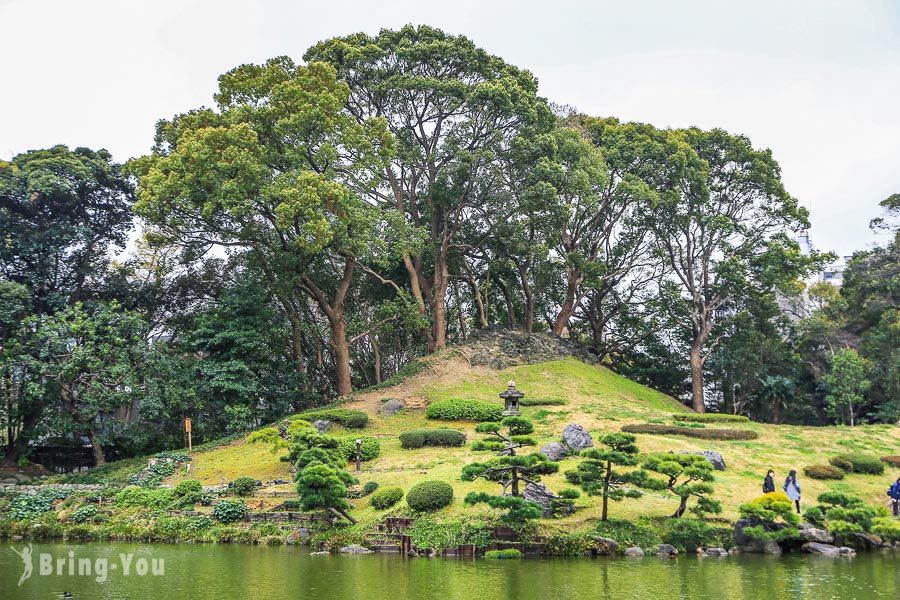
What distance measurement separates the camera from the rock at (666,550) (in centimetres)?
1864

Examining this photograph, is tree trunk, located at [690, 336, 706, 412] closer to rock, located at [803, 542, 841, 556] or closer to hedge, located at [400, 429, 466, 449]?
hedge, located at [400, 429, 466, 449]

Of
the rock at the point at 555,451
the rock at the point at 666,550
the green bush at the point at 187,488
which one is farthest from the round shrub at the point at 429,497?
the green bush at the point at 187,488

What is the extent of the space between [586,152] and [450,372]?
47.7ft

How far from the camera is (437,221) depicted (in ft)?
144

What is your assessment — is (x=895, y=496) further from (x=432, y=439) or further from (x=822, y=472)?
(x=432, y=439)

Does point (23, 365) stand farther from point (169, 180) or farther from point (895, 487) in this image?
point (895, 487)

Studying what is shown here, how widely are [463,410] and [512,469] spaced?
13.0 meters

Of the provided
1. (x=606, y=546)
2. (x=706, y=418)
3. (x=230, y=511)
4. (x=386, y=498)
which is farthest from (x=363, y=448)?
(x=706, y=418)

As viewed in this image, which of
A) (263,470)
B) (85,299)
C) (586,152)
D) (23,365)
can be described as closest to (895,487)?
(263,470)

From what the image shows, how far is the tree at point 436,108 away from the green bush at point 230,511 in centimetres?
1906

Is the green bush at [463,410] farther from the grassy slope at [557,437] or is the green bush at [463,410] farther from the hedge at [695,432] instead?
the hedge at [695,432]

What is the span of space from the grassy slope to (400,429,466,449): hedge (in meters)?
0.41

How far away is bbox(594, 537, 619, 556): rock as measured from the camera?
18719 mm

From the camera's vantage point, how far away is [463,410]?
32906mm
